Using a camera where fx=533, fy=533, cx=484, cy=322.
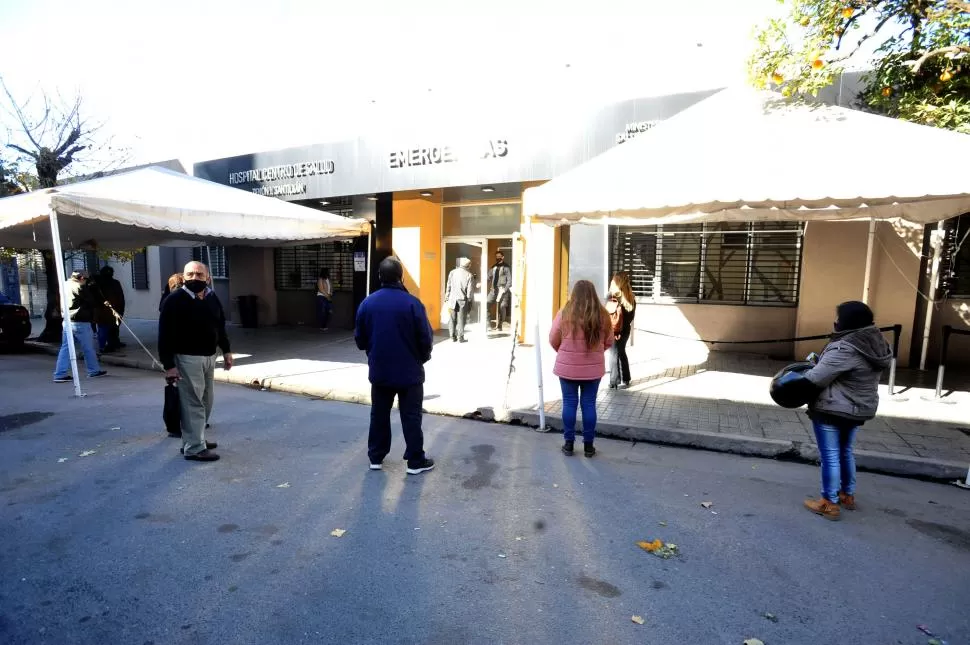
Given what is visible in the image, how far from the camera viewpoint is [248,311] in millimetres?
15258

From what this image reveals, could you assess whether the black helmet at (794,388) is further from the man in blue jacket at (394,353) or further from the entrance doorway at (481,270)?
the entrance doorway at (481,270)

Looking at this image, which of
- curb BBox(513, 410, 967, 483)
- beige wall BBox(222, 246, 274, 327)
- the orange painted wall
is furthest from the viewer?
beige wall BBox(222, 246, 274, 327)

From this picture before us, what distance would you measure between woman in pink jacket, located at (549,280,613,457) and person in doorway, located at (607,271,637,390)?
1940 mm

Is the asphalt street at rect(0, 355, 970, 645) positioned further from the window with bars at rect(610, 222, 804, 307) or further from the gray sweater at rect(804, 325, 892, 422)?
the window with bars at rect(610, 222, 804, 307)

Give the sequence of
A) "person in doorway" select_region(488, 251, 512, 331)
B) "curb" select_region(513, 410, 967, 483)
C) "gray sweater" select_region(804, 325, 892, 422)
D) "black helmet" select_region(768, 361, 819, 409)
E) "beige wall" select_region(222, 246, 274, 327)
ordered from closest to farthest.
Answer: "gray sweater" select_region(804, 325, 892, 422) < "black helmet" select_region(768, 361, 819, 409) < "curb" select_region(513, 410, 967, 483) < "person in doorway" select_region(488, 251, 512, 331) < "beige wall" select_region(222, 246, 274, 327)

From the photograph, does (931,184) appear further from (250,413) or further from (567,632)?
(250,413)

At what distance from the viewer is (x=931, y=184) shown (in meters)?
4.66

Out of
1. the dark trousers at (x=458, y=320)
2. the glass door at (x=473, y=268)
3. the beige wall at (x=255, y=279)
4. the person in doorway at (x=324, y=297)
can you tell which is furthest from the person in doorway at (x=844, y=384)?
the beige wall at (x=255, y=279)

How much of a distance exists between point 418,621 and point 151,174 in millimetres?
9674

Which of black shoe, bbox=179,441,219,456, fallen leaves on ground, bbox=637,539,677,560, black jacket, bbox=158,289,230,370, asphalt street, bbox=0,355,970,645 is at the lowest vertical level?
asphalt street, bbox=0,355,970,645

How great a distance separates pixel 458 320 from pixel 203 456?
23.0 feet

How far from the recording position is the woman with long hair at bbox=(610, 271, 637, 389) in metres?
6.84

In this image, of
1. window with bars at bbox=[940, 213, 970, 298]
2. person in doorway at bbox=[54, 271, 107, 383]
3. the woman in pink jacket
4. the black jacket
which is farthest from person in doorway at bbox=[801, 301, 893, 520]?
person in doorway at bbox=[54, 271, 107, 383]

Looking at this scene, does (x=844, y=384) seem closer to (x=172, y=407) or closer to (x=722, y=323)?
(x=172, y=407)
